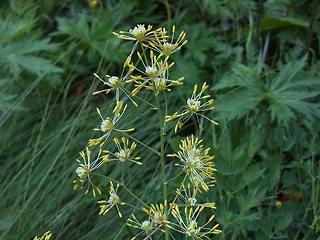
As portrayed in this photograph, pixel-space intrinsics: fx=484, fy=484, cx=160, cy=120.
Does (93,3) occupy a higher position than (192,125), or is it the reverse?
(93,3)

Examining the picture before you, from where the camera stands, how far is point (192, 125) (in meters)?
2.24

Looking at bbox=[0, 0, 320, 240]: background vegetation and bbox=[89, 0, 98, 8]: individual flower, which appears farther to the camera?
bbox=[89, 0, 98, 8]: individual flower

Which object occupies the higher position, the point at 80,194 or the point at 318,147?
the point at 318,147

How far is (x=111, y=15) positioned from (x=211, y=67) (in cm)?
60

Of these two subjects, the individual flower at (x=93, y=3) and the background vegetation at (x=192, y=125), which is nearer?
the background vegetation at (x=192, y=125)

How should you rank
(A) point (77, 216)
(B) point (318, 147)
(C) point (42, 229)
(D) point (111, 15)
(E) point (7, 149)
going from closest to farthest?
(B) point (318, 147)
(C) point (42, 229)
(A) point (77, 216)
(E) point (7, 149)
(D) point (111, 15)

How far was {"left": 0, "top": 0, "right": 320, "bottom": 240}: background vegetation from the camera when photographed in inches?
57.6

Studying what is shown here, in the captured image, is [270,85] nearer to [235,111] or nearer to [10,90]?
[235,111]

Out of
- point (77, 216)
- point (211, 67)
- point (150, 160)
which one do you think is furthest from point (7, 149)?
point (211, 67)

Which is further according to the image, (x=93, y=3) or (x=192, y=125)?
(x=93, y=3)

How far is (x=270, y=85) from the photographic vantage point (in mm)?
1814

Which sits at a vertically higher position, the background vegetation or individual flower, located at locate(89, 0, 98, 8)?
individual flower, located at locate(89, 0, 98, 8)

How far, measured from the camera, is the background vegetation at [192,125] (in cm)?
146

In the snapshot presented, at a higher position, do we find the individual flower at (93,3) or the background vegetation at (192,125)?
the individual flower at (93,3)
